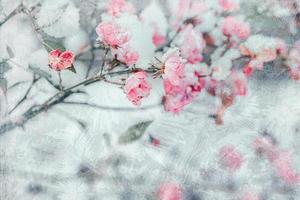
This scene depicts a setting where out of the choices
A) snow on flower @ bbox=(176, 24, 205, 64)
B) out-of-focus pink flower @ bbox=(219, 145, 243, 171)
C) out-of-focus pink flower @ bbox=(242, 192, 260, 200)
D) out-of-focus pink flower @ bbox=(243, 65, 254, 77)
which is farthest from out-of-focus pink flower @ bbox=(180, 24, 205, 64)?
out-of-focus pink flower @ bbox=(242, 192, 260, 200)

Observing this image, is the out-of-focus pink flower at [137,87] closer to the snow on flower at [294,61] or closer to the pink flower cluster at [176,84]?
the pink flower cluster at [176,84]

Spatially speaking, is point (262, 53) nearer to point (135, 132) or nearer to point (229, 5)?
point (229, 5)

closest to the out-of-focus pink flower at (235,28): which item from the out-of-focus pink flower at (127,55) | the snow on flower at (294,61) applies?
the snow on flower at (294,61)

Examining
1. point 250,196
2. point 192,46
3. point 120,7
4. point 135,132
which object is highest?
point 120,7

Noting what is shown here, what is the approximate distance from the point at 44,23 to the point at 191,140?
46 cm

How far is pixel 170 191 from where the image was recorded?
1159mm

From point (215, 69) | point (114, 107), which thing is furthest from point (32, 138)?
point (215, 69)

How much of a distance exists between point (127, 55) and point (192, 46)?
156 millimetres

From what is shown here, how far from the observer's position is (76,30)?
3.88 ft

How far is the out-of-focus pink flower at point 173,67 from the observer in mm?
1134

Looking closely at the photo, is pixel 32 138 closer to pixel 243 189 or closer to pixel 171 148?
pixel 171 148

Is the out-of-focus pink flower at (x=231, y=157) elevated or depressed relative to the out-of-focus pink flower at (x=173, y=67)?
→ depressed

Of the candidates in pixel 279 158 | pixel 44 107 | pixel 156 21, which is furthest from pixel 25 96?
pixel 279 158

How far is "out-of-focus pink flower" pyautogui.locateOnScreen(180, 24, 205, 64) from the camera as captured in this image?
3.75ft
